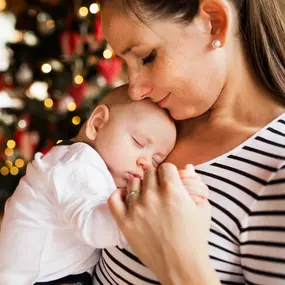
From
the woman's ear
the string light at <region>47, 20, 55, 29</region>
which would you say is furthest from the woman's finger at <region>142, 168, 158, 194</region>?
the string light at <region>47, 20, 55, 29</region>

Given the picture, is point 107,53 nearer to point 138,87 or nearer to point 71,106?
point 71,106

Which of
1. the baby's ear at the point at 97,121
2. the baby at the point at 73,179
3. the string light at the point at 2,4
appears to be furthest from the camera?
the string light at the point at 2,4

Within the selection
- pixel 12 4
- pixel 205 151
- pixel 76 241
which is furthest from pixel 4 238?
pixel 12 4

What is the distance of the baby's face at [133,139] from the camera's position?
48.3 inches

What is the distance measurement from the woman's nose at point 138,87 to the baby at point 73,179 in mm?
50

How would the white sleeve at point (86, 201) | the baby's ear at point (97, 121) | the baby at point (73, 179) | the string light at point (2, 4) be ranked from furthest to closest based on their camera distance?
the string light at point (2, 4) < the baby's ear at point (97, 121) < the baby at point (73, 179) < the white sleeve at point (86, 201)

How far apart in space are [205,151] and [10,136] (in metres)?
1.94

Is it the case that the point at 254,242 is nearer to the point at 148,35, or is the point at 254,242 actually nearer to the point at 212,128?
the point at 212,128

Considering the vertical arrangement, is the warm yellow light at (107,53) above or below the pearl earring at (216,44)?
below

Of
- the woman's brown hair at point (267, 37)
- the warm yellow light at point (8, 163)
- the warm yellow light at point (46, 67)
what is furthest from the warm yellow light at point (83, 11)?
the woman's brown hair at point (267, 37)

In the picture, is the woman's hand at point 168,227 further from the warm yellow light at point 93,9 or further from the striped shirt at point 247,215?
the warm yellow light at point 93,9

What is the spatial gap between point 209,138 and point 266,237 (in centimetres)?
31

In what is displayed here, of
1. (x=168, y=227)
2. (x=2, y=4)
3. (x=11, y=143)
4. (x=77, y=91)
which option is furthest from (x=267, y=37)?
(x=2, y=4)

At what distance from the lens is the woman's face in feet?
3.59
